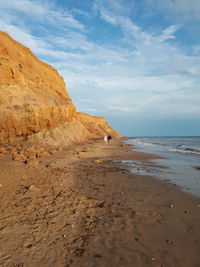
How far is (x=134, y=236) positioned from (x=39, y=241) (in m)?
1.69

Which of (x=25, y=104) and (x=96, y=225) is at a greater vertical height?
(x=25, y=104)

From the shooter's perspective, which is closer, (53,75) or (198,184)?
(198,184)

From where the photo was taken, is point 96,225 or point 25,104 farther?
point 25,104

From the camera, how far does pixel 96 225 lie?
3.46m

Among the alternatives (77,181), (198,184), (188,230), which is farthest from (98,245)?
(198,184)

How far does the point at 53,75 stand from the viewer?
87.2ft

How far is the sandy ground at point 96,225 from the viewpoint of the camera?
257cm

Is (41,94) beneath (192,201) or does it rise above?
above

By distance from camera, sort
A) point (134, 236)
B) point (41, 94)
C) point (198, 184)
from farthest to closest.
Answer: point (41, 94), point (198, 184), point (134, 236)

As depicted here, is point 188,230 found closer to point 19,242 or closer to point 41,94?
point 19,242

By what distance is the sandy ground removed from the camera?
Result: 2.57m

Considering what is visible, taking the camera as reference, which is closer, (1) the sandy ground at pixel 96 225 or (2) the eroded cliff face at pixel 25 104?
(1) the sandy ground at pixel 96 225

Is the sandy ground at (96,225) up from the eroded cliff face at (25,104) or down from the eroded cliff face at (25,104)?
down

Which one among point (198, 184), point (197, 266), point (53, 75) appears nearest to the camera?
point (197, 266)
